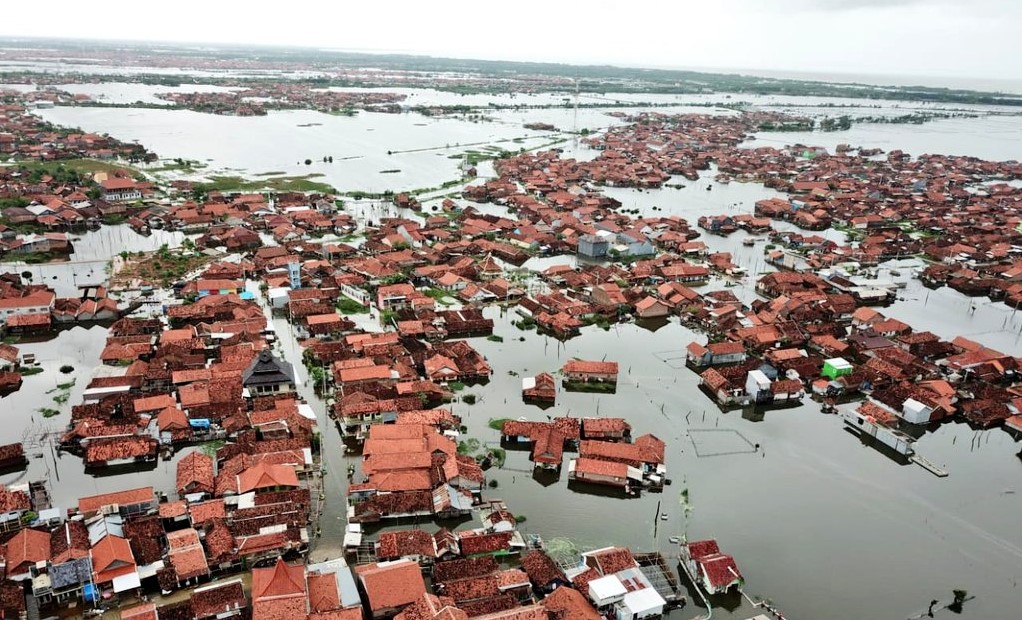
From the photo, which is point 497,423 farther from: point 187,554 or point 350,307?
point 350,307

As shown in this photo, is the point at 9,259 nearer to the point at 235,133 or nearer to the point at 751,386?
the point at 751,386

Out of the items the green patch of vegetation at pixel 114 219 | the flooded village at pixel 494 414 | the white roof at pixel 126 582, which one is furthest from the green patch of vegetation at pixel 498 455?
the green patch of vegetation at pixel 114 219

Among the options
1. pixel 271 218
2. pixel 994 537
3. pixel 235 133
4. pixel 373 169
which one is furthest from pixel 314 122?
pixel 994 537

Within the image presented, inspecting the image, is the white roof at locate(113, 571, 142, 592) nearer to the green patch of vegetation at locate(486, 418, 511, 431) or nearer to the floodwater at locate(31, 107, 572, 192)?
the green patch of vegetation at locate(486, 418, 511, 431)

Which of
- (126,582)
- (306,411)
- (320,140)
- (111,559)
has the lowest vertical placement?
(126,582)

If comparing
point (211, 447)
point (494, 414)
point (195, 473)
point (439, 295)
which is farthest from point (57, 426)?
point (439, 295)
